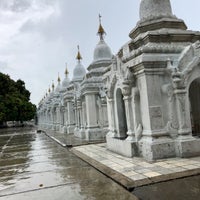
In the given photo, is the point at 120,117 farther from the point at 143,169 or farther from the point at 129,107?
the point at 143,169

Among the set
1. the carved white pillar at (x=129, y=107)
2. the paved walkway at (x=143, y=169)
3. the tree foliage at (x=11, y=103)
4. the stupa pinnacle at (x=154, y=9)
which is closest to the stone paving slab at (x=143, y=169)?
A: the paved walkway at (x=143, y=169)

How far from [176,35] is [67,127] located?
14242 mm

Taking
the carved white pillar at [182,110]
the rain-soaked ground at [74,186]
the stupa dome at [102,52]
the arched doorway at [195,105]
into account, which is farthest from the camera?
the stupa dome at [102,52]

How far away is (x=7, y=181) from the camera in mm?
6547

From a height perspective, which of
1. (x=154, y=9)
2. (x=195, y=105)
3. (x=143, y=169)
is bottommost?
(x=143, y=169)

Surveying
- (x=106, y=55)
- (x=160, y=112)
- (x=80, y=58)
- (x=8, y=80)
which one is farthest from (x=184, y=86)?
(x=8, y=80)

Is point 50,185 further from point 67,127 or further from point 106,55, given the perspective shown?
point 67,127

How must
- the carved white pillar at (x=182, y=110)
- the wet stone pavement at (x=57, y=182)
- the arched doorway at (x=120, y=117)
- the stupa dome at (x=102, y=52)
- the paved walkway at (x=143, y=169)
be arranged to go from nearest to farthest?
the wet stone pavement at (x=57, y=182) → the paved walkway at (x=143, y=169) → the carved white pillar at (x=182, y=110) → the arched doorway at (x=120, y=117) → the stupa dome at (x=102, y=52)

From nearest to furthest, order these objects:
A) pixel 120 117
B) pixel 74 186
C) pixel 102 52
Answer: pixel 74 186 → pixel 120 117 → pixel 102 52

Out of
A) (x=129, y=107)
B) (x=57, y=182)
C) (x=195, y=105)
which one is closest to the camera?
(x=57, y=182)

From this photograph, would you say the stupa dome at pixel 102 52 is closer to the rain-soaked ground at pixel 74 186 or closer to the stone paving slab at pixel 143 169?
the rain-soaked ground at pixel 74 186

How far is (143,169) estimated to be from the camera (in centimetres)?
606

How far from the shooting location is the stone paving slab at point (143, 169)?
17.3 ft

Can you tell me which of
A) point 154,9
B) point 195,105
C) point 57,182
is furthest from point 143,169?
point 154,9
